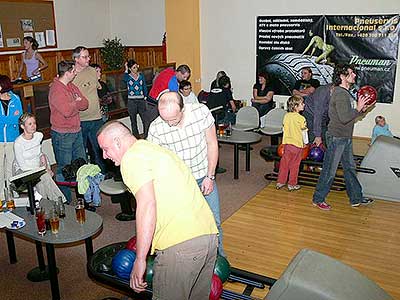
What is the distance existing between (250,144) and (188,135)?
3.00 metres

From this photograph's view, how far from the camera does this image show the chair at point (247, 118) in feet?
24.6

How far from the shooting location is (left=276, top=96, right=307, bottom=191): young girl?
18.7ft

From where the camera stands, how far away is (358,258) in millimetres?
4270

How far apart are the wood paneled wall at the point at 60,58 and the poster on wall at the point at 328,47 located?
148 inches

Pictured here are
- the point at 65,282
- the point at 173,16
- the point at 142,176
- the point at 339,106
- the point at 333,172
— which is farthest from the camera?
the point at 173,16

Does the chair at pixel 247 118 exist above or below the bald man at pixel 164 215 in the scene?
below

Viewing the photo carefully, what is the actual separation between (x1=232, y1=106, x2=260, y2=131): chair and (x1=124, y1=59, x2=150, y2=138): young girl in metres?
1.53

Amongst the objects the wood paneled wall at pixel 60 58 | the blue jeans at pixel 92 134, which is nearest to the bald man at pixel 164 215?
the blue jeans at pixel 92 134

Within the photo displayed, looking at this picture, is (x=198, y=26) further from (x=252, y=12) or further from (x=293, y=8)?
(x=293, y=8)

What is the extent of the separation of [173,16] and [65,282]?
7.12 metres

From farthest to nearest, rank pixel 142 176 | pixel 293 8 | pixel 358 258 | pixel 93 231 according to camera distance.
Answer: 1. pixel 293 8
2. pixel 358 258
3. pixel 93 231
4. pixel 142 176

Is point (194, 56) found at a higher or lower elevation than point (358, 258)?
higher

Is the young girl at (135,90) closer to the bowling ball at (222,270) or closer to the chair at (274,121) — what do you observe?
the chair at (274,121)

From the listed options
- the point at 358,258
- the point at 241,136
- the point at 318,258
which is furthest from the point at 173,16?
the point at 318,258
